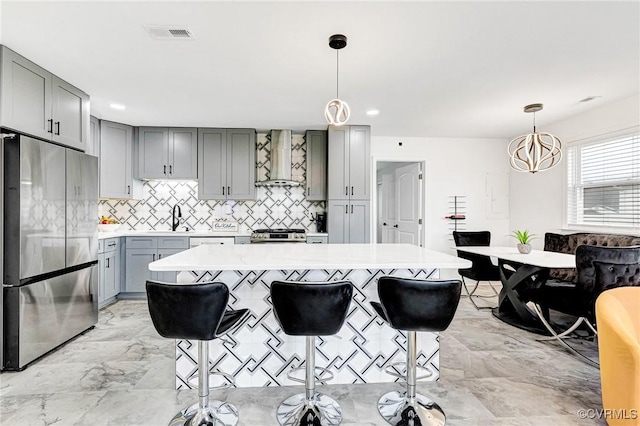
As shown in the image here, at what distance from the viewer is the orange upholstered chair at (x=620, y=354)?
1682 mm

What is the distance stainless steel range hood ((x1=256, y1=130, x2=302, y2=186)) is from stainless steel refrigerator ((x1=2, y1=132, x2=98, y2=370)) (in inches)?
86.7

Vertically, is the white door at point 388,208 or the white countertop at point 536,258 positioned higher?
the white door at point 388,208

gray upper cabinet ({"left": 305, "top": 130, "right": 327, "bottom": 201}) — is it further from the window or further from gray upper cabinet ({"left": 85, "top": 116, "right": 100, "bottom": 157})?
the window

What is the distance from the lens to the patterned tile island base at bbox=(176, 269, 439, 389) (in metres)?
2.29

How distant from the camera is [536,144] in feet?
12.1

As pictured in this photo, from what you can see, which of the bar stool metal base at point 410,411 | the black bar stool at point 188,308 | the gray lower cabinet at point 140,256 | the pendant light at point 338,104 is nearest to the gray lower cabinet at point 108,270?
the gray lower cabinet at point 140,256

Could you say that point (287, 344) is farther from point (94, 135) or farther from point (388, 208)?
point (388, 208)

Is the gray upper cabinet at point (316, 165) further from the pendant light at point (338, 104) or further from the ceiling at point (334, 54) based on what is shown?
the pendant light at point (338, 104)

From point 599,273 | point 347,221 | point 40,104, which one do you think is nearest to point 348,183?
point 347,221

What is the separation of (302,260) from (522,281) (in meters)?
2.70

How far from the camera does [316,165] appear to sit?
16.6 feet

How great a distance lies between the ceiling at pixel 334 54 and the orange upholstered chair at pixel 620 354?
5.83ft

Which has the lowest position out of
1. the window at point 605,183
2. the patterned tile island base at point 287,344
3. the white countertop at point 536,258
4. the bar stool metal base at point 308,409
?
the bar stool metal base at point 308,409

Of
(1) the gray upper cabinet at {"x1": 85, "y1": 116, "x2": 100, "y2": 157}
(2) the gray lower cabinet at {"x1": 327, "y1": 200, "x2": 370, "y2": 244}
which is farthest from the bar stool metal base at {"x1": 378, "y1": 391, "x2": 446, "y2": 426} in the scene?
(1) the gray upper cabinet at {"x1": 85, "y1": 116, "x2": 100, "y2": 157}
